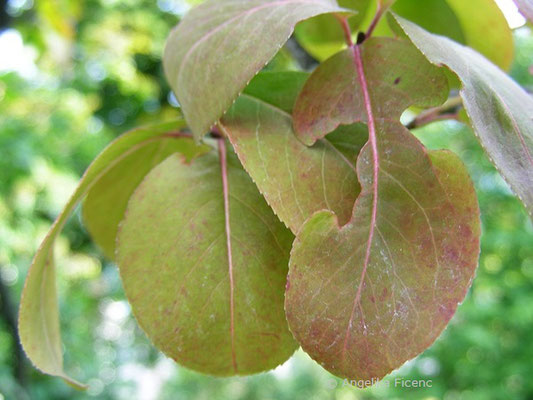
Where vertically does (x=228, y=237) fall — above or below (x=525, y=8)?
below

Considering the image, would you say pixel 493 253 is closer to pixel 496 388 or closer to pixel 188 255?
pixel 496 388

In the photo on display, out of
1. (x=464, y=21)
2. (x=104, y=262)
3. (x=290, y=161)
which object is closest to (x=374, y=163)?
(x=290, y=161)

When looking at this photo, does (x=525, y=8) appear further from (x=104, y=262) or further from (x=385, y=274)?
(x=104, y=262)

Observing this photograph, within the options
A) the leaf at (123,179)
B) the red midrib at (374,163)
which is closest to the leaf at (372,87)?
the red midrib at (374,163)

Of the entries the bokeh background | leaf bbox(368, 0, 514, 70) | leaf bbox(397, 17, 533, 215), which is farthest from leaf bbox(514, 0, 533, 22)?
the bokeh background

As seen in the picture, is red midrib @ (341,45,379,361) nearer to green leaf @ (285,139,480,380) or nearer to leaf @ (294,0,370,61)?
green leaf @ (285,139,480,380)

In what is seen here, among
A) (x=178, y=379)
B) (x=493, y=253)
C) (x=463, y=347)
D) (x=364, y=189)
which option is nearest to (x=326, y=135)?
(x=364, y=189)
